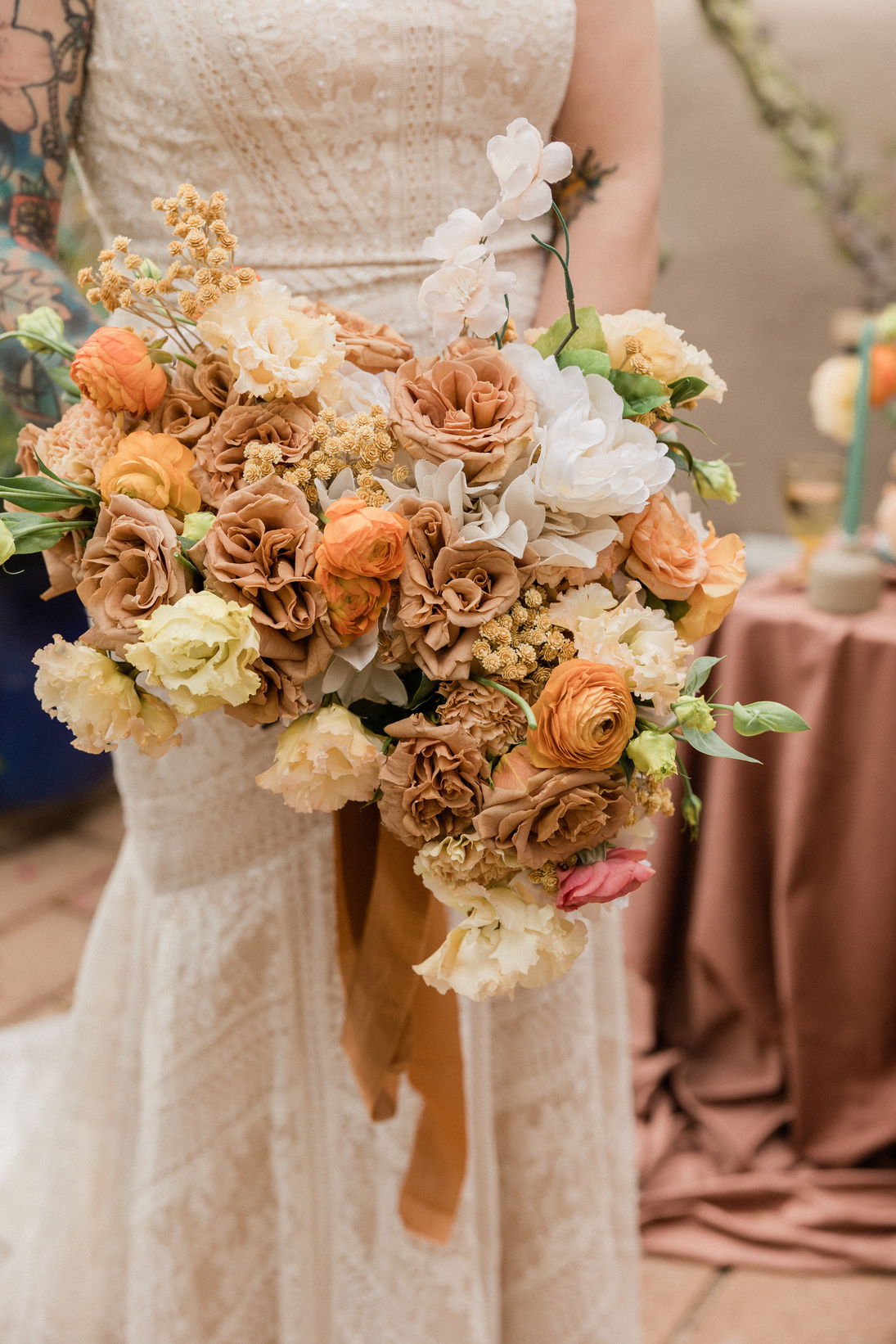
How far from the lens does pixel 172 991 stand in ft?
3.63

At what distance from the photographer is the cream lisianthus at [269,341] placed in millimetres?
628

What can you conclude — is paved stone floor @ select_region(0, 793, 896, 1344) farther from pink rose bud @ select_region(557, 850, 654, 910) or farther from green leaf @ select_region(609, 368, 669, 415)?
green leaf @ select_region(609, 368, 669, 415)

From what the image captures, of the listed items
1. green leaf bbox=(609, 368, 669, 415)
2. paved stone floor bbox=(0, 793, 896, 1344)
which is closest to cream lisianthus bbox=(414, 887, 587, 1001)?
green leaf bbox=(609, 368, 669, 415)

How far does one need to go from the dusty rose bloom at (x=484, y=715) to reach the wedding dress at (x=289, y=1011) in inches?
16.4

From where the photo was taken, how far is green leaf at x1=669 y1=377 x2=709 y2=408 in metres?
0.69

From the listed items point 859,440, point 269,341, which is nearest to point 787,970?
point 859,440

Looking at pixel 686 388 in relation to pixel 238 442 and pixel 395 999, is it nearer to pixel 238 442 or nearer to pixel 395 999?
pixel 238 442

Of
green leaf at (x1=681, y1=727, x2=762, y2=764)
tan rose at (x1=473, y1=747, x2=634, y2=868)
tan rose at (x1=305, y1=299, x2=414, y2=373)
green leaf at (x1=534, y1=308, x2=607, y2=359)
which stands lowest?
tan rose at (x1=473, y1=747, x2=634, y2=868)

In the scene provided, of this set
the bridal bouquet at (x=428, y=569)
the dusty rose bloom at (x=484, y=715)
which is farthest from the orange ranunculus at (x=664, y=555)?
the dusty rose bloom at (x=484, y=715)

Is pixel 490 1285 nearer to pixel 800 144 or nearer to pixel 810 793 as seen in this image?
pixel 810 793

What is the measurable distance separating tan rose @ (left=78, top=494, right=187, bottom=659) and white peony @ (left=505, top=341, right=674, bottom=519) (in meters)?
0.22

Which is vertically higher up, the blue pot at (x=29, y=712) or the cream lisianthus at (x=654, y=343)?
the cream lisianthus at (x=654, y=343)

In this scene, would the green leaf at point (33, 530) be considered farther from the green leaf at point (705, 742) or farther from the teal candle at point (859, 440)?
the teal candle at point (859, 440)

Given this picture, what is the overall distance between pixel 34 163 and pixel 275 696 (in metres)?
0.59
